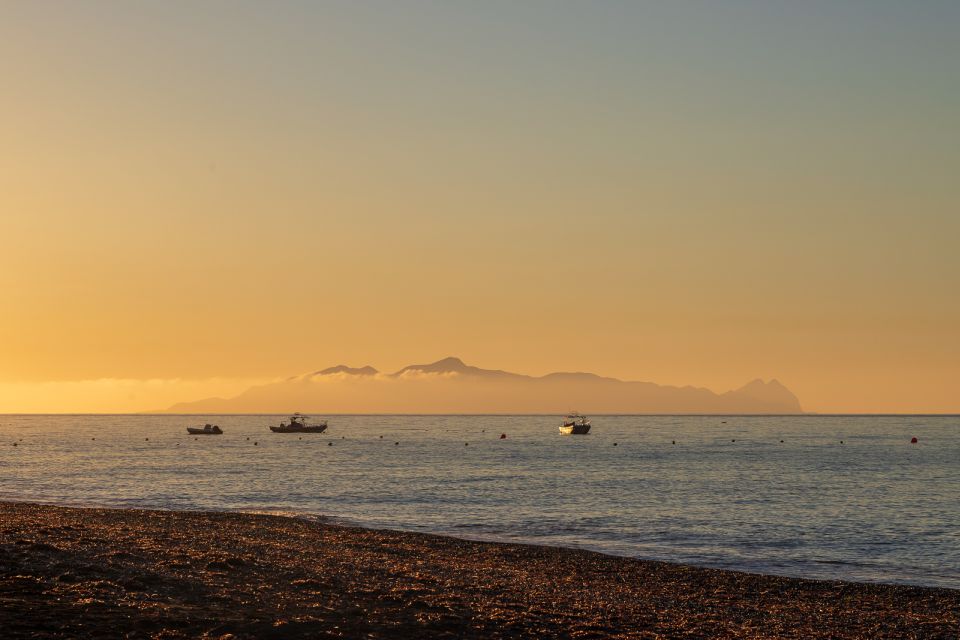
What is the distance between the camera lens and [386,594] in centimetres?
2191

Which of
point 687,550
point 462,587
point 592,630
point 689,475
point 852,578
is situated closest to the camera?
point 592,630

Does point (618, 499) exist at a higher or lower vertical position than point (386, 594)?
lower

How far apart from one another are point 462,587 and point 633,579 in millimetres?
7546

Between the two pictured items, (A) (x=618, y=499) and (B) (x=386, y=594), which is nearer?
(B) (x=386, y=594)

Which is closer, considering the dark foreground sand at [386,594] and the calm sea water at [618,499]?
the dark foreground sand at [386,594]

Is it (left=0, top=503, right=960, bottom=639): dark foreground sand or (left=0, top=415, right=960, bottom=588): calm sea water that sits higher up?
(left=0, top=503, right=960, bottom=639): dark foreground sand

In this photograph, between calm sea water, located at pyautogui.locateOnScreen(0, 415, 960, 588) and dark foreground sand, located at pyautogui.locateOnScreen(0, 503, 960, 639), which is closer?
dark foreground sand, located at pyautogui.locateOnScreen(0, 503, 960, 639)

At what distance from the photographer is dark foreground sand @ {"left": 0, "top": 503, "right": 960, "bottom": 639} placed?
17.9 meters

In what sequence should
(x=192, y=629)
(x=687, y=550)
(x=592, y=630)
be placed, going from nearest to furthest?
1. (x=192, y=629)
2. (x=592, y=630)
3. (x=687, y=550)

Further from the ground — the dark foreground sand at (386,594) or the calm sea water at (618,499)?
the dark foreground sand at (386,594)

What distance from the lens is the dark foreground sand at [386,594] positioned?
58.9ft

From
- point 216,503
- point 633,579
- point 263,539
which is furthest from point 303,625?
point 216,503

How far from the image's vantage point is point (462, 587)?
24.5 metres

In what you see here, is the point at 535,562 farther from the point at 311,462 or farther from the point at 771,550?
the point at 311,462
